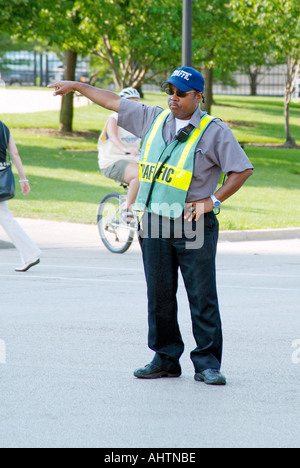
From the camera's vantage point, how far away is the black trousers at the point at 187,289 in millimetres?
5629

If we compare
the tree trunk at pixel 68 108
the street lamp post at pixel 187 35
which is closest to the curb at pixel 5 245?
the street lamp post at pixel 187 35

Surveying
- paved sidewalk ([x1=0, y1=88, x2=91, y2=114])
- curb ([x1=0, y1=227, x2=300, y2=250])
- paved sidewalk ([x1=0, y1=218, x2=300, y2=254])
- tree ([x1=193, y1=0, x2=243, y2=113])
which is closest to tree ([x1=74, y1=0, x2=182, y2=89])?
tree ([x1=193, y1=0, x2=243, y2=113])

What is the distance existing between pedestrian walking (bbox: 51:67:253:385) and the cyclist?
5.36m

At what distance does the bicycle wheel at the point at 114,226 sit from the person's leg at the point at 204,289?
5974 millimetres

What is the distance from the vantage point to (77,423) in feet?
15.9

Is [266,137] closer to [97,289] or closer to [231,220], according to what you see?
[231,220]

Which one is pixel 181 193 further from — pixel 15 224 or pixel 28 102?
pixel 28 102

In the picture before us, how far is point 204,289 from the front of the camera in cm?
563

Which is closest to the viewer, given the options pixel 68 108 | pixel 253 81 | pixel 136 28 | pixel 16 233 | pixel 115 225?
pixel 16 233

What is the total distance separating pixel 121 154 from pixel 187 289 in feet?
19.0

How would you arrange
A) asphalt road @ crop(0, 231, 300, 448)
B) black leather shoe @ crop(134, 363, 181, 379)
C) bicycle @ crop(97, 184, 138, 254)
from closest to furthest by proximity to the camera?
asphalt road @ crop(0, 231, 300, 448) < black leather shoe @ crop(134, 363, 181, 379) < bicycle @ crop(97, 184, 138, 254)

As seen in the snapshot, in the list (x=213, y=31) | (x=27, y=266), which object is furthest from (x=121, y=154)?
(x=213, y=31)

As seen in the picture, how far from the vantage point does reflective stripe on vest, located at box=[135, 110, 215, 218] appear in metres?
5.45

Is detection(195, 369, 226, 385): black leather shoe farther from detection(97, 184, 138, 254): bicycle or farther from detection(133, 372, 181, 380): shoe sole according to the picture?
detection(97, 184, 138, 254): bicycle
